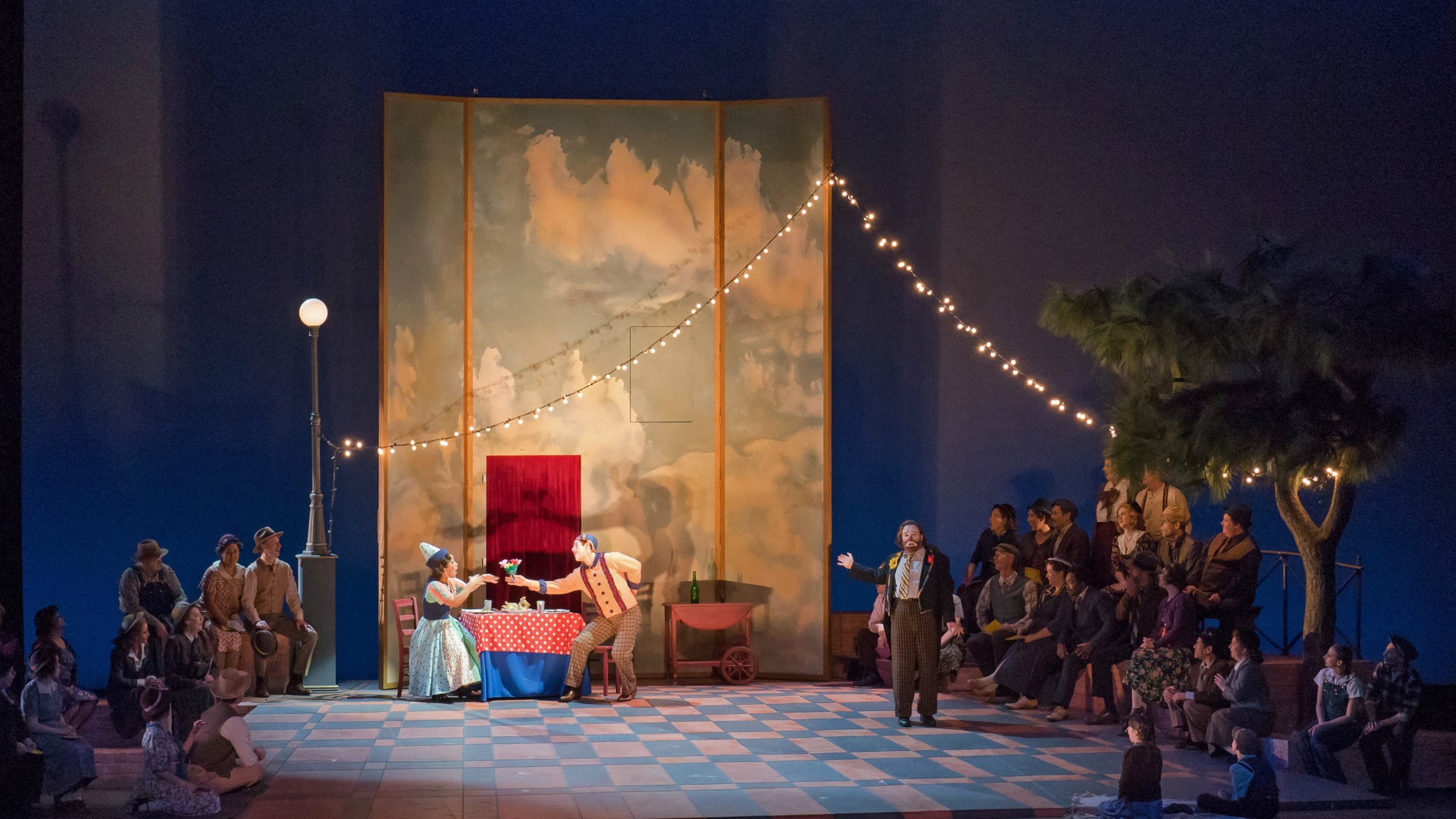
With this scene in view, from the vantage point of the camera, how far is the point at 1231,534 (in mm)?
8727

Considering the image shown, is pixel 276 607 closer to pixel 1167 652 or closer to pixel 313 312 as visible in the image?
pixel 313 312

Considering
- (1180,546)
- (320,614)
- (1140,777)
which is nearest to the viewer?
(1140,777)

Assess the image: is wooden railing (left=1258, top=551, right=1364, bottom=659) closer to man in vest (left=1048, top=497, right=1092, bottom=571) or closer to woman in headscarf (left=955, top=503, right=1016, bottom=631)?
man in vest (left=1048, top=497, right=1092, bottom=571)

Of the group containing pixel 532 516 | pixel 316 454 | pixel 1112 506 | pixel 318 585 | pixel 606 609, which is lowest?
pixel 606 609

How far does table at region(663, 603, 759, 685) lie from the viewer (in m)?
10.3

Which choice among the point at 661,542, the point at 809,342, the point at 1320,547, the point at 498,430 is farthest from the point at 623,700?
the point at 1320,547

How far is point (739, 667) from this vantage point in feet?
34.3

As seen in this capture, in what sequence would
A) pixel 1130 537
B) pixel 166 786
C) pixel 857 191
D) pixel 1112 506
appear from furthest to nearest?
pixel 857 191, pixel 1112 506, pixel 1130 537, pixel 166 786

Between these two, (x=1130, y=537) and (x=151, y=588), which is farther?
(x=1130, y=537)

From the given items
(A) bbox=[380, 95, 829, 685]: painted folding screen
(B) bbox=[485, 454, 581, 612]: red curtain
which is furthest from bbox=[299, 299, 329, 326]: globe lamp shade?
(B) bbox=[485, 454, 581, 612]: red curtain

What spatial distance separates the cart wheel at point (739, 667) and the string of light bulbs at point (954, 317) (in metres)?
3.18

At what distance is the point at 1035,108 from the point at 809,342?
2.85 m

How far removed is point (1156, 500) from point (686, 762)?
4256 millimetres

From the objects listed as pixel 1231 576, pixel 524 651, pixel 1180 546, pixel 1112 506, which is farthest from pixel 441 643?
pixel 1231 576
